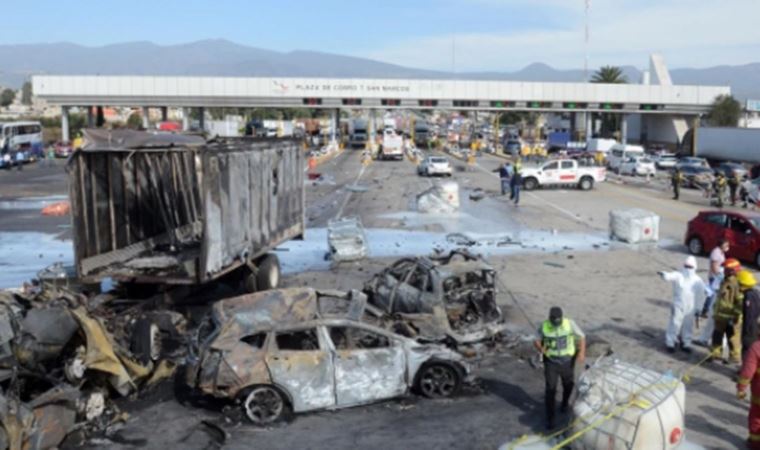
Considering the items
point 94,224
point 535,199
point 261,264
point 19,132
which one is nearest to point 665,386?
point 261,264

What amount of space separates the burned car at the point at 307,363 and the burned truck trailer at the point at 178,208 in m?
3.07

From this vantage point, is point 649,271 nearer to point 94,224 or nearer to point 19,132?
point 94,224

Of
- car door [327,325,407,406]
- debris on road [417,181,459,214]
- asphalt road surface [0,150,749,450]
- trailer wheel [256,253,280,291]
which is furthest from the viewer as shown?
debris on road [417,181,459,214]

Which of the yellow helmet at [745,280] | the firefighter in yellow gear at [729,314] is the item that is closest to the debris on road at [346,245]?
the firefighter in yellow gear at [729,314]

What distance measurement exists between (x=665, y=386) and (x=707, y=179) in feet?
117

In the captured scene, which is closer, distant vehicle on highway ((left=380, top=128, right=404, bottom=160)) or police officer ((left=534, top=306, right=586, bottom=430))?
police officer ((left=534, top=306, right=586, bottom=430))

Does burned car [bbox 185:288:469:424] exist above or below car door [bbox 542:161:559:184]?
below

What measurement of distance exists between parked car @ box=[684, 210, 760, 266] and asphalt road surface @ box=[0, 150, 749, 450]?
0.57 meters

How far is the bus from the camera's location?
5269 cm

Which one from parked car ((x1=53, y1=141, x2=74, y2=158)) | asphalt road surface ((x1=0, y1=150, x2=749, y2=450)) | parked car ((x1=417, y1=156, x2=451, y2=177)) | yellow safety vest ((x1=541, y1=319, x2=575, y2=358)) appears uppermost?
parked car ((x1=53, y1=141, x2=74, y2=158))

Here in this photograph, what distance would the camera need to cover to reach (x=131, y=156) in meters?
14.6

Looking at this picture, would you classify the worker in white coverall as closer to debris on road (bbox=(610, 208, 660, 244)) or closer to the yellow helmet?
the yellow helmet

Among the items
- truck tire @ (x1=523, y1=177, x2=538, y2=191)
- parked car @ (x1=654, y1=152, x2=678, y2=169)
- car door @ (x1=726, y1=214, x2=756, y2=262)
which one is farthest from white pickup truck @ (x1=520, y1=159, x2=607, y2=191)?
car door @ (x1=726, y1=214, x2=756, y2=262)

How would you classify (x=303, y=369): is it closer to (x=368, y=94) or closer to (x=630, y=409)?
(x=630, y=409)
